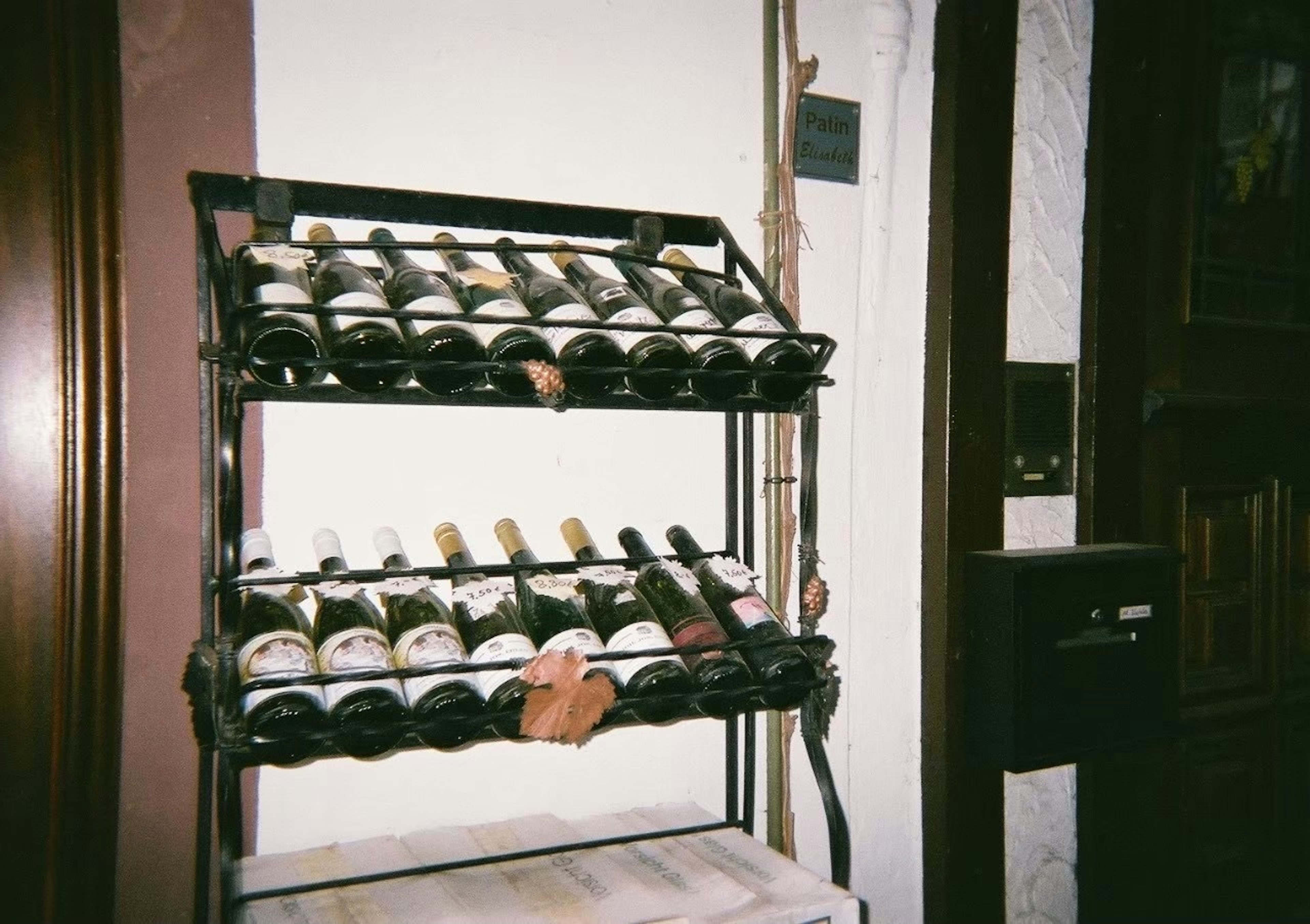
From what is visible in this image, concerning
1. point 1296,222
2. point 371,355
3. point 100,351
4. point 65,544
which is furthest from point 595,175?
point 1296,222

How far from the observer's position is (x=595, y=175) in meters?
1.36

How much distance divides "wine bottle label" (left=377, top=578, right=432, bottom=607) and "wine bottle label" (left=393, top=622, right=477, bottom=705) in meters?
0.14

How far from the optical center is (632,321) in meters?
0.96

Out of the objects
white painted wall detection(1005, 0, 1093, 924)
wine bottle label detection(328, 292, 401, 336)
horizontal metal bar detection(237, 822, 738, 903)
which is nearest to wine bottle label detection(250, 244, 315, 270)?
wine bottle label detection(328, 292, 401, 336)

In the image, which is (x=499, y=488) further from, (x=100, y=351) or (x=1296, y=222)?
(x=1296, y=222)

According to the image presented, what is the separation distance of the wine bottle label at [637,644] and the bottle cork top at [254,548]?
0.46 metres

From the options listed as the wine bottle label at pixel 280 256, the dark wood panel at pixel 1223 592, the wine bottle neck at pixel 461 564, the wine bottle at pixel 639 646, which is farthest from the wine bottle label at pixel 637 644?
the dark wood panel at pixel 1223 592

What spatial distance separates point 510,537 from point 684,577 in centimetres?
27

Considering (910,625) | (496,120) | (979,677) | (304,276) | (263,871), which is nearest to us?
(304,276)

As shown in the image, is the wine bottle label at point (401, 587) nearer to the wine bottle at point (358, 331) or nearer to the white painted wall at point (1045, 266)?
the wine bottle at point (358, 331)

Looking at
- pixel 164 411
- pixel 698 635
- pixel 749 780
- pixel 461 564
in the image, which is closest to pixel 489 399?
pixel 461 564

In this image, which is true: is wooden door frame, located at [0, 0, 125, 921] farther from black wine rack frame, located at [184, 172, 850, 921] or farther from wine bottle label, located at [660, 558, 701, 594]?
wine bottle label, located at [660, 558, 701, 594]

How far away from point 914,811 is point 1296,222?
1.68 meters

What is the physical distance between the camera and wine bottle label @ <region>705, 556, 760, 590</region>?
1.16 m
